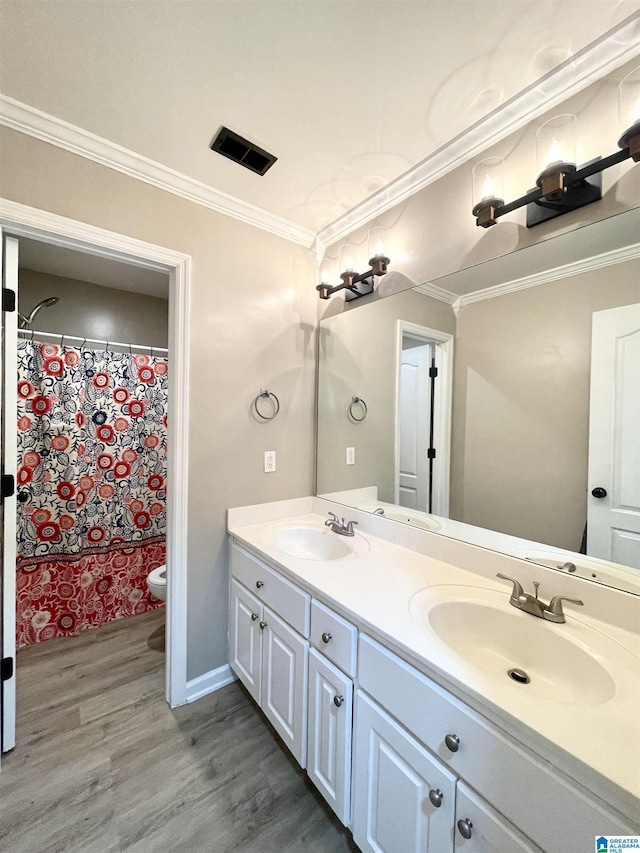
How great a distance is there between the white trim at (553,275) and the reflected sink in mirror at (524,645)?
3.54 feet

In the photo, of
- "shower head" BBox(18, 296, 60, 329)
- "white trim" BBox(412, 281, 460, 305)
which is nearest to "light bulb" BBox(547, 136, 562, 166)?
"white trim" BBox(412, 281, 460, 305)

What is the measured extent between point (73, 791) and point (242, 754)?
617 mm

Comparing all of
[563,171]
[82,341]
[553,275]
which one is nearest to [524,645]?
[553,275]

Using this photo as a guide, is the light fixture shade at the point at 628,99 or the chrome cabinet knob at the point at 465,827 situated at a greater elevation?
the light fixture shade at the point at 628,99

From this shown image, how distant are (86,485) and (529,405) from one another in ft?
8.79

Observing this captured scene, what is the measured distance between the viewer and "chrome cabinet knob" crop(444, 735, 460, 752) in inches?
29.1

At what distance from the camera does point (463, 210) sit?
1369mm

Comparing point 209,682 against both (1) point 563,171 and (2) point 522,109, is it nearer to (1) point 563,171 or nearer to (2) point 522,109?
(1) point 563,171

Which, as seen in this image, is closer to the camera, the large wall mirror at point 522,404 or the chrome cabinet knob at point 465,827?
the chrome cabinet knob at point 465,827

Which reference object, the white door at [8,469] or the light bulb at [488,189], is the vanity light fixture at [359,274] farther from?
the white door at [8,469]

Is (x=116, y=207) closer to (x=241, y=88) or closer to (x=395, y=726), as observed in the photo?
(x=241, y=88)

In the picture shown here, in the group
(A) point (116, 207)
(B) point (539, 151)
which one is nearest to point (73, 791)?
(A) point (116, 207)

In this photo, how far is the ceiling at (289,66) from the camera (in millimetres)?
936

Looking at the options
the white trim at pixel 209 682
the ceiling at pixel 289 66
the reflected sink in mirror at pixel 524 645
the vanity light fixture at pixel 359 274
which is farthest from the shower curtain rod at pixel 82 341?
the reflected sink in mirror at pixel 524 645
